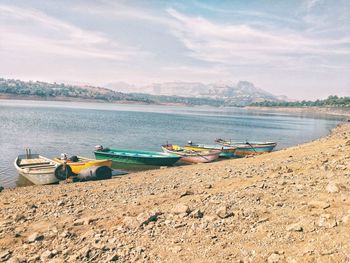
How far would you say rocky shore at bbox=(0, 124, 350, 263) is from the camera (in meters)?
8.43

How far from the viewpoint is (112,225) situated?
37.5ft

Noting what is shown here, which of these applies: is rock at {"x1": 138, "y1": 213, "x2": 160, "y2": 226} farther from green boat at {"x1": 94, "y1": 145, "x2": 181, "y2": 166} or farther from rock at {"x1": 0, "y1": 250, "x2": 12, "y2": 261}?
green boat at {"x1": 94, "y1": 145, "x2": 181, "y2": 166}

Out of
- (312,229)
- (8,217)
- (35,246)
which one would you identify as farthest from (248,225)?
(8,217)

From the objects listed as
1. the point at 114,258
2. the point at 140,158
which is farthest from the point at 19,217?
the point at 140,158

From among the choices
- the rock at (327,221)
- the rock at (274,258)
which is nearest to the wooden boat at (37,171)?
the rock at (274,258)

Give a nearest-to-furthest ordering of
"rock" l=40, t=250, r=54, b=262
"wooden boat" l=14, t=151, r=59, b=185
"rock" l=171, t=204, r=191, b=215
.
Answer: "rock" l=40, t=250, r=54, b=262
"rock" l=171, t=204, r=191, b=215
"wooden boat" l=14, t=151, r=59, b=185

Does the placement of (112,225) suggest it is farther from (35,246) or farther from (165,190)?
(165,190)

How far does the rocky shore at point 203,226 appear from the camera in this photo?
8430 millimetres

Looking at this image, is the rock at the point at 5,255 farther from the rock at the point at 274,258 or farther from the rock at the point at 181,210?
the rock at the point at 274,258

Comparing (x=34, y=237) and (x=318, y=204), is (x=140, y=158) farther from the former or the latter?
(x=318, y=204)

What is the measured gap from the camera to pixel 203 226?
1018cm

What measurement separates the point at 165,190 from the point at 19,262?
360 inches

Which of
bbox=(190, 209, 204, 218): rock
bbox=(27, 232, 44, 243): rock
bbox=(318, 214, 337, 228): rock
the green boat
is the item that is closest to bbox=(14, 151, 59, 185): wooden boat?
the green boat

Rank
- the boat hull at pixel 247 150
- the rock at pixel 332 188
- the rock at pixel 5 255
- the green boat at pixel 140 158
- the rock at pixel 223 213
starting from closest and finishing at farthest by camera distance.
A: the rock at pixel 5 255, the rock at pixel 223 213, the rock at pixel 332 188, the green boat at pixel 140 158, the boat hull at pixel 247 150
